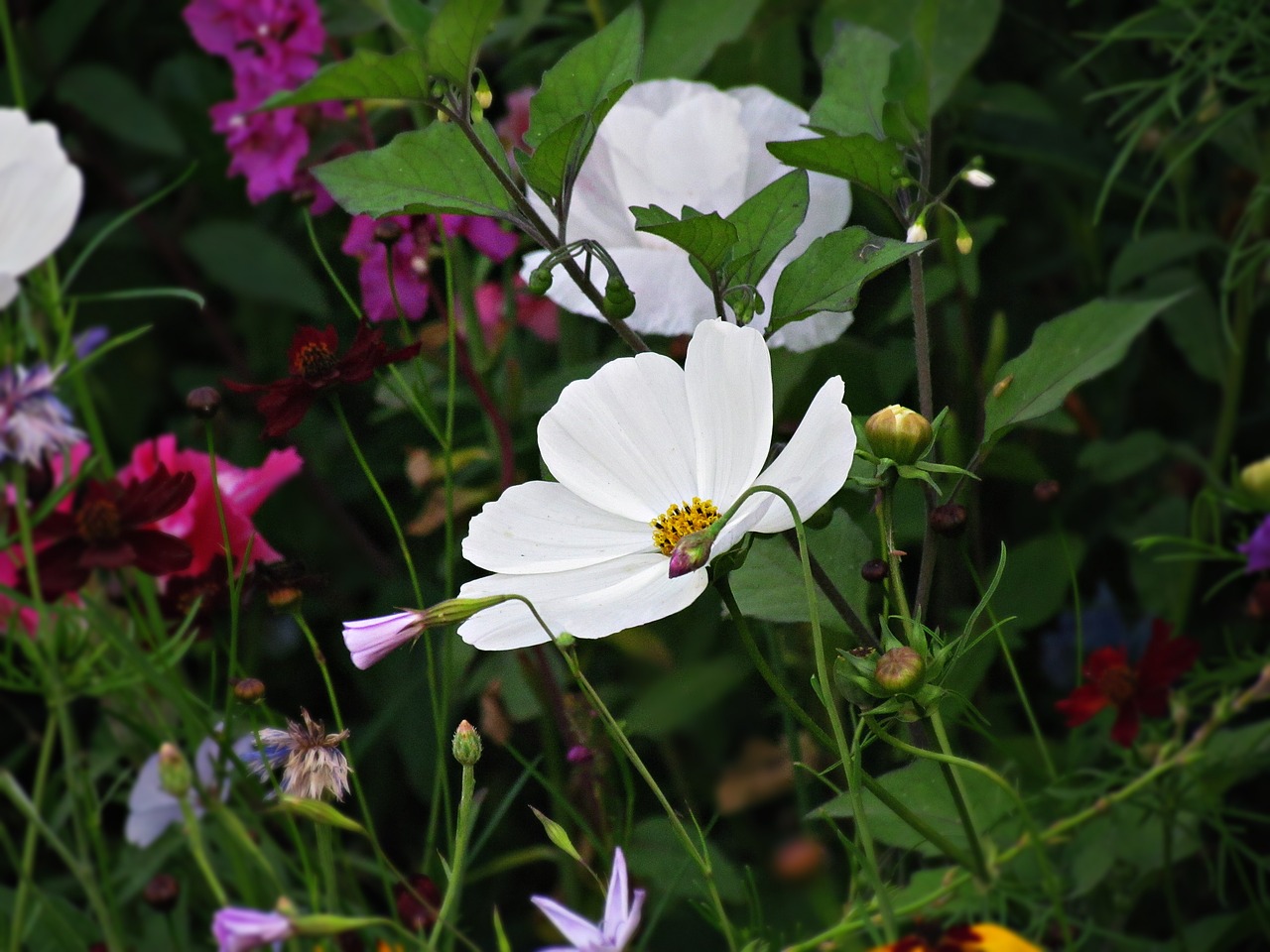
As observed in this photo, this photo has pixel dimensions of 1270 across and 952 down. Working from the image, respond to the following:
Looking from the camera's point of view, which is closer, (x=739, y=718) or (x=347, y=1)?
(x=739, y=718)

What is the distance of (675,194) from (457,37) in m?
0.14

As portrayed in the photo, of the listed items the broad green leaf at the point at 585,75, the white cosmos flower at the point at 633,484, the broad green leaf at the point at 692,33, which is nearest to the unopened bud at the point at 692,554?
the white cosmos flower at the point at 633,484

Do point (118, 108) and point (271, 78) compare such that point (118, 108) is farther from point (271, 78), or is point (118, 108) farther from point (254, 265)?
point (271, 78)

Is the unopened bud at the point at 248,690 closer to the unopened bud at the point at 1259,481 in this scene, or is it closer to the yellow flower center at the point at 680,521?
the yellow flower center at the point at 680,521

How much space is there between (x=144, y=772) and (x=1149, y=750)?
393 mm

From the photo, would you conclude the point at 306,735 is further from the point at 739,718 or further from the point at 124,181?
the point at 124,181

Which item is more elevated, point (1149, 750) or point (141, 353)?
point (1149, 750)

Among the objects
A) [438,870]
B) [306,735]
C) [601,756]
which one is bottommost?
[438,870]

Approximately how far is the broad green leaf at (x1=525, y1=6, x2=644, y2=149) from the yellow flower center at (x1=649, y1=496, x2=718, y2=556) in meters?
0.11

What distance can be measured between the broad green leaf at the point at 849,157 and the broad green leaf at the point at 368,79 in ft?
0.30

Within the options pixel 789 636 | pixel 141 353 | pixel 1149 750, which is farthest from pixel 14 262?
pixel 141 353

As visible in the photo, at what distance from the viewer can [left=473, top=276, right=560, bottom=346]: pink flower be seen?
0.70 metres

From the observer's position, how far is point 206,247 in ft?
2.85

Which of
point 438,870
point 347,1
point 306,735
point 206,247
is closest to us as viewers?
point 306,735
